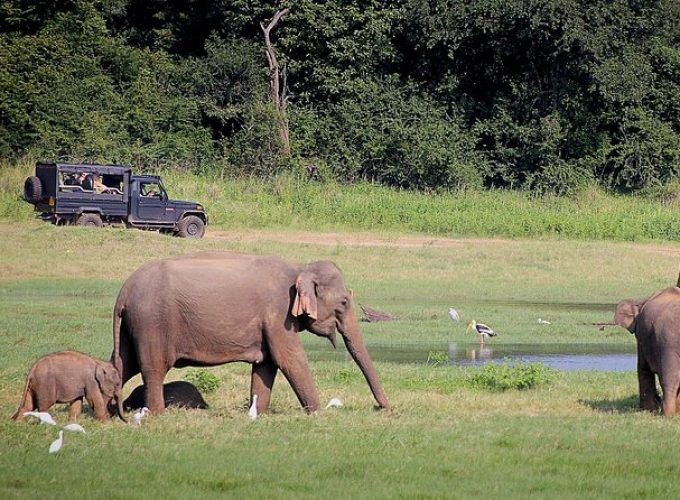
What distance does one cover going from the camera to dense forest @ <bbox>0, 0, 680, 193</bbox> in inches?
1791

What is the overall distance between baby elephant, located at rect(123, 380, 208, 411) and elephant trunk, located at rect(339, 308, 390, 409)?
1.82m

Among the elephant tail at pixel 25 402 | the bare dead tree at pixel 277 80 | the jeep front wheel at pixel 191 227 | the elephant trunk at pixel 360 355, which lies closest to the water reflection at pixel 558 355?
the elephant trunk at pixel 360 355

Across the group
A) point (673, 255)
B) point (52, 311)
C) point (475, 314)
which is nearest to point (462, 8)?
point (673, 255)

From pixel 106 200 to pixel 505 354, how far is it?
18.1 metres

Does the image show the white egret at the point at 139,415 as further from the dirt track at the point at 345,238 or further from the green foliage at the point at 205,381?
the dirt track at the point at 345,238

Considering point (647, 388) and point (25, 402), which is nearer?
point (25, 402)

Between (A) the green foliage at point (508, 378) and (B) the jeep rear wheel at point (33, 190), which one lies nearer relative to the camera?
(A) the green foliage at point (508, 378)

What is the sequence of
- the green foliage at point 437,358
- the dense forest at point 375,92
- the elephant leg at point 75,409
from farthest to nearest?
the dense forest at point 375,92 < the green foliage at point 437,358 < the elephant leg at point 75,409

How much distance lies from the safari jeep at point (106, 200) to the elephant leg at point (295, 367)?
76.6 feet

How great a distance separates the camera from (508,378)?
54.6ft

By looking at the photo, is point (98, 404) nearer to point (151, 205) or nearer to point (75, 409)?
point (75, 409)

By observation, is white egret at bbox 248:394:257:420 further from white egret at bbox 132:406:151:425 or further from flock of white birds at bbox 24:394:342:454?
white egret at bbox 132:406:151:425

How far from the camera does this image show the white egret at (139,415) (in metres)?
12.8

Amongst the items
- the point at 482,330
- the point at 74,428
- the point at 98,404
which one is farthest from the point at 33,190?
the point at 74,428
